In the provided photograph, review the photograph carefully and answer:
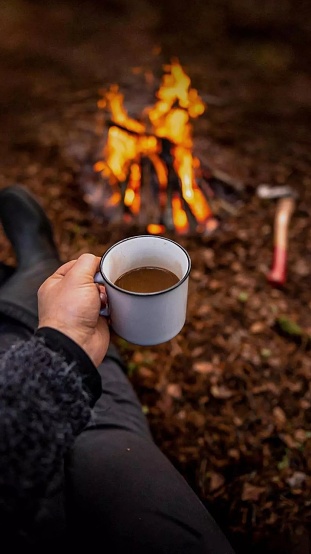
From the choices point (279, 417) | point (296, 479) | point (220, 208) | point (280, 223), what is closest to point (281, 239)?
point (280, 223)

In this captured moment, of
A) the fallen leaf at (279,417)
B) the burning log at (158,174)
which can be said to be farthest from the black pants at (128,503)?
the burning log at (158,174)

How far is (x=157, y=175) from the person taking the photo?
303cm

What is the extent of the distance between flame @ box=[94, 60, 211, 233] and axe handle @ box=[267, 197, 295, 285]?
1.51ft

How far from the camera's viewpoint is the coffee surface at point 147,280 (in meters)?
1.42

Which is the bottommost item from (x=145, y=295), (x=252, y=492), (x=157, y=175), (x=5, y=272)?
(x=252, y=492)

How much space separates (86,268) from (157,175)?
6.02 ft

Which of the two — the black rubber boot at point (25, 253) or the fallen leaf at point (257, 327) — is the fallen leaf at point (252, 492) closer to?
the fallen leaf at point (257, 327)

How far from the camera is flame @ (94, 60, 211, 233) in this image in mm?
2980

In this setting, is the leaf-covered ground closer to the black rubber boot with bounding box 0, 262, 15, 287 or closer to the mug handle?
the black rubber boot with bounding box 0, 262, 15, 287

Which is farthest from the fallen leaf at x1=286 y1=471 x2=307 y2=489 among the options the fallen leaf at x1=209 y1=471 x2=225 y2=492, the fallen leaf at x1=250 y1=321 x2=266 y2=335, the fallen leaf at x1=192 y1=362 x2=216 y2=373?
the fallen leaf at x1=250 y1=321 x2=266 y2=335

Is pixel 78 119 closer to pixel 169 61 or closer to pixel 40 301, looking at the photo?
pixel 169 61

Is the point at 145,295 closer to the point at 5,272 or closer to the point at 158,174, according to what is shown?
the point at 5,272

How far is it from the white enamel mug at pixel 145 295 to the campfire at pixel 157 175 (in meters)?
1.62

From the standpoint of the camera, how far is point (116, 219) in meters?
3.12
